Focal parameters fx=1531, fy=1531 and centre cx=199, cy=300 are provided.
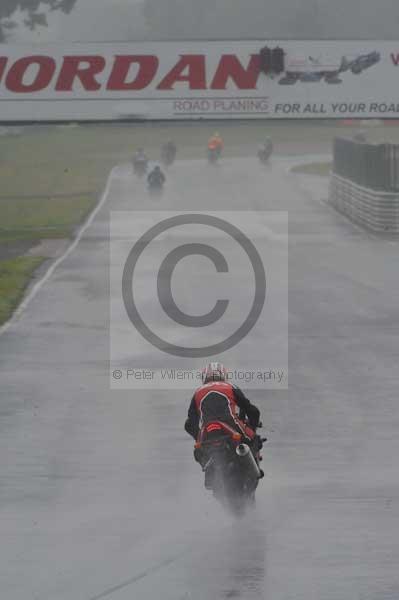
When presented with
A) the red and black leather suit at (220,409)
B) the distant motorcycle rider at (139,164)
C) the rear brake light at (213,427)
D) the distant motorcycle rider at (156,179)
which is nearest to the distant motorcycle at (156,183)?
the distant motorcycle rider at (156,179)

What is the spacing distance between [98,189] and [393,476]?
2186 inches

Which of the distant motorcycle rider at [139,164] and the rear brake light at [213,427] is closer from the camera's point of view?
the rear brake light at [213,427]

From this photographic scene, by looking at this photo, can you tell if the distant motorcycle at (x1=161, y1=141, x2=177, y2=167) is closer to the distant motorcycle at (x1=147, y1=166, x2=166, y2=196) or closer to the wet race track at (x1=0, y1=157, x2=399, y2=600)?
the distant motorcycle at (x1=147, y1=166, x2=166, y2=196)

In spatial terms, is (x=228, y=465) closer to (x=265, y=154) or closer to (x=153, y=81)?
(x=153, y=81)

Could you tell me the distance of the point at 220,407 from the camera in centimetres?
1240

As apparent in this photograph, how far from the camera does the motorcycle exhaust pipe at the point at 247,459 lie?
11.9 metres

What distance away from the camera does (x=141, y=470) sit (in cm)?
1434

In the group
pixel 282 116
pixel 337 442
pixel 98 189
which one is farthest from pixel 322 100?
pixel 98 189

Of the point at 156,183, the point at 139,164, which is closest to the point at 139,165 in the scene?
the point at 139,164

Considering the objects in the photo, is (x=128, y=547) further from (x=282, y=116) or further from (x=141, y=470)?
(x=282, y=116)

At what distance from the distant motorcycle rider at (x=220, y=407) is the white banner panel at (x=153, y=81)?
22.2 metres

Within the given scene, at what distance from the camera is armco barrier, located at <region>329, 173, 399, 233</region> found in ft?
149

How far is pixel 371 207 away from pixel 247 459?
3519 cm

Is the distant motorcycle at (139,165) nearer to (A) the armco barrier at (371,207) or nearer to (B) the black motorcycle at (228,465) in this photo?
(A) the armco barrier at (371,207)
